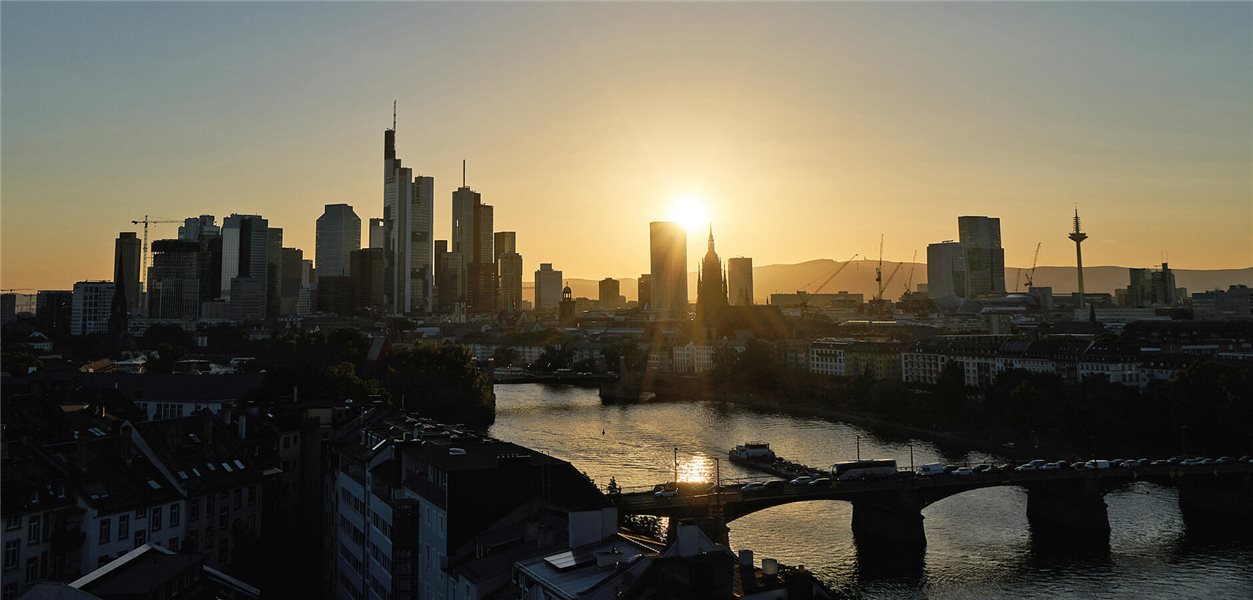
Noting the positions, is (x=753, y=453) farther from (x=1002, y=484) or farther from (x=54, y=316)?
(x=54, y=316)

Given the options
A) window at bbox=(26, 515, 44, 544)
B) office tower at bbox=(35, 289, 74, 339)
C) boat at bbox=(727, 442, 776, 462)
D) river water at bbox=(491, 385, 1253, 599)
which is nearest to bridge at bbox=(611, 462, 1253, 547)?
river water at bbox=(491, 385, 1253, 599)

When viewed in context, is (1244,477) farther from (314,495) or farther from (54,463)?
(54,463)

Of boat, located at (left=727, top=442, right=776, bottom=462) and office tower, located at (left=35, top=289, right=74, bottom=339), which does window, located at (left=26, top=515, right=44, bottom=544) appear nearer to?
boat, located at (left=727, top=442, right=776, bottom=462)

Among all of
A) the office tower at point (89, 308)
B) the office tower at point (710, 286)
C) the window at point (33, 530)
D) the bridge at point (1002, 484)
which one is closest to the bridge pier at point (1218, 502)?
the bridge at point (1002, 484)

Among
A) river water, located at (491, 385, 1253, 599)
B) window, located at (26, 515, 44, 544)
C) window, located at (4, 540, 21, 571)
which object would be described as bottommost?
river water, located at (491, 385, 1253, 599)

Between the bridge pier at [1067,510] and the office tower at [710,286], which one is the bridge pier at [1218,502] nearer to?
the bridge pier at [1067,510]

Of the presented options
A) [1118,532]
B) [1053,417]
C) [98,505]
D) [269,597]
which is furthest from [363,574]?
[1053,417]
